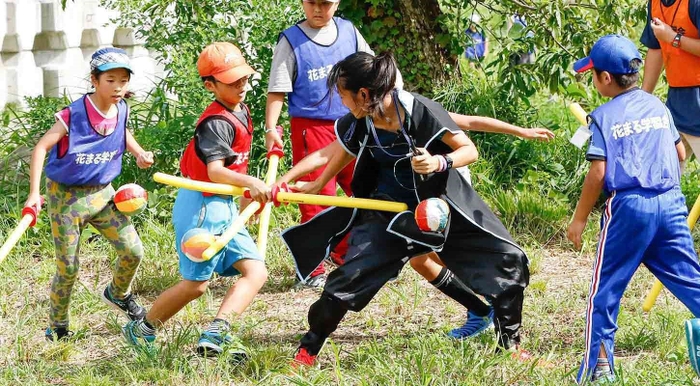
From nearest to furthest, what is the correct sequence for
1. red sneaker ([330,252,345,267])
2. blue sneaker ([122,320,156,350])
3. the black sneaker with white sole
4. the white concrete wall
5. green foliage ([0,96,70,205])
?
blue sneaker ([122,320,156,350]), the black sneaker with white sole, red sneaker ([330,252,345,267]), green foliage ([0,96,70,205]), the white concrete wall

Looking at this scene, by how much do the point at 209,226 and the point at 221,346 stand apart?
1.74 feet

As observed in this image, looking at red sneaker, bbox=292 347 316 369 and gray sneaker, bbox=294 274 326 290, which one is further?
gray sneaker, bbox=294 274 326 290

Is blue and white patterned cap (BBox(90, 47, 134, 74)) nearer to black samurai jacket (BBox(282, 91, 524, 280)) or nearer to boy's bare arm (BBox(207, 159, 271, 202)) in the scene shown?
boy's bare arm (BBox(207, 159, 271, 202))

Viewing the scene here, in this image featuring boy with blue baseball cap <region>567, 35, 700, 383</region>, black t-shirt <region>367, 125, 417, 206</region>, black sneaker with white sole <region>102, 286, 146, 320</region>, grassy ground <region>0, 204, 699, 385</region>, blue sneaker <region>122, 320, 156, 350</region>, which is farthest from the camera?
black sneaker with white sole <region>102, 286, 146, 320</region>

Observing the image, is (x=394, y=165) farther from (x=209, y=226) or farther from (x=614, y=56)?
(x=614, y=56)

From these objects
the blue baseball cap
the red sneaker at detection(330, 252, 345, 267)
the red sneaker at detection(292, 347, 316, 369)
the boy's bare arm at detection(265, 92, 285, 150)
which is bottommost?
the red sneaker at detection(330, 252, 345, 267)

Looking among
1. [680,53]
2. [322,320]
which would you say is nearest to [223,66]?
A: [322,320]

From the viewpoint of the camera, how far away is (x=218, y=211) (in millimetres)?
5043

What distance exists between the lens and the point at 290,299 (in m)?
6.16

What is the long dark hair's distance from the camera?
15.1 ft

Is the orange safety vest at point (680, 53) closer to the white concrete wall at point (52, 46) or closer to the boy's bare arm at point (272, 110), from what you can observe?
the boy's bare arm at point (272, 110)

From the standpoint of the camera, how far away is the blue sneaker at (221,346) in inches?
191

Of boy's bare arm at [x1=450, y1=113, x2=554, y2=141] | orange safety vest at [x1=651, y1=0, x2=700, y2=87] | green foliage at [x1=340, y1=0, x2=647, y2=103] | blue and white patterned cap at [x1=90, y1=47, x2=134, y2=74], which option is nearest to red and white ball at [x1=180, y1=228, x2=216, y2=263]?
blue and white patterned cap at [x1=90, y1=47, x2=134, y2=74]

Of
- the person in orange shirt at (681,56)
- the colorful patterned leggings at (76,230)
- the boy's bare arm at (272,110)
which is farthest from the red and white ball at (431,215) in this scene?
the person in orange shirt at (681,56)
